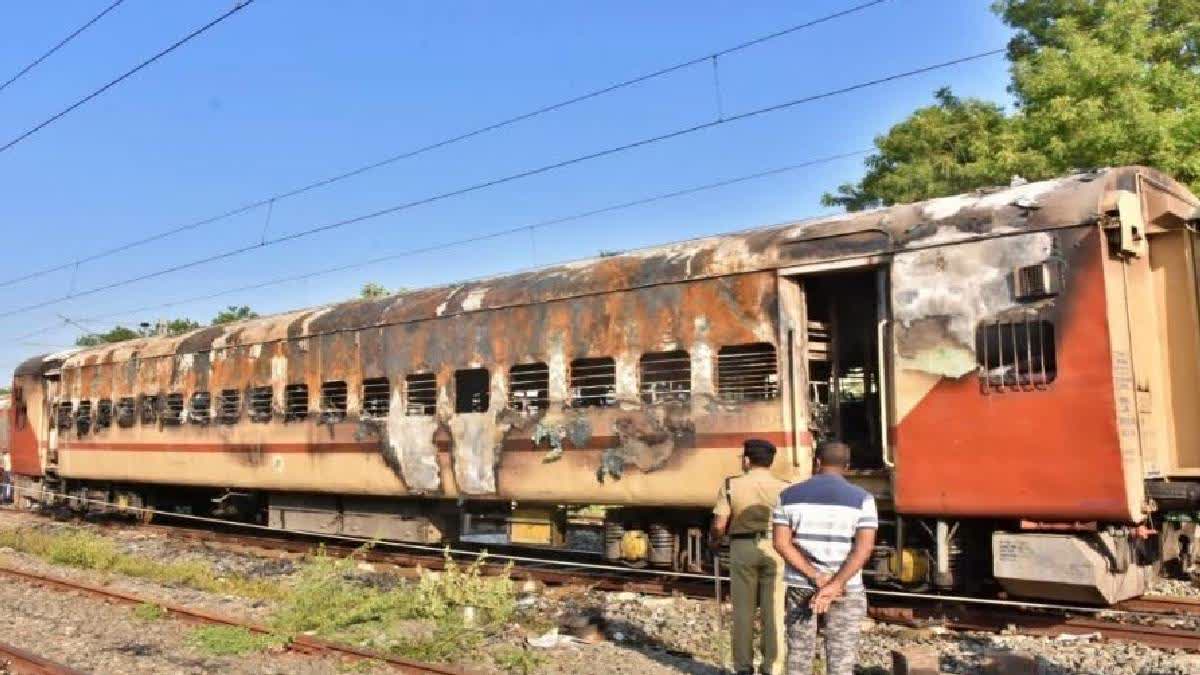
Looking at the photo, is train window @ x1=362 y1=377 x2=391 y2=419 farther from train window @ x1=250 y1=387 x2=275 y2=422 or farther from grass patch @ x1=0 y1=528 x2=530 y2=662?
grass patch @ x1=0 y1=528 x2=530 y2=662

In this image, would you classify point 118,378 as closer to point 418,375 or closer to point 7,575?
point 7,575

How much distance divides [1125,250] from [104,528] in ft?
59.5

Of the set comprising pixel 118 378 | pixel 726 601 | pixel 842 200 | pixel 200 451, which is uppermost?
pixel 842 200

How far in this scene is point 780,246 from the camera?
9.33 metres

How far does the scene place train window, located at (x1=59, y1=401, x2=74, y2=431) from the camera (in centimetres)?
2091

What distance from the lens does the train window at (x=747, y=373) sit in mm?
9203

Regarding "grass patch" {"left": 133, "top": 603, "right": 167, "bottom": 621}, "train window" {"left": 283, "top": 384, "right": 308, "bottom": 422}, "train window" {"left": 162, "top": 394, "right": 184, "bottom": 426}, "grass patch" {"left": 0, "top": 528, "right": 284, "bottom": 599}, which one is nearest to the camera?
→ "grass patch" {"left": 133, "top": 603, "right": 167, "bottom": 621}

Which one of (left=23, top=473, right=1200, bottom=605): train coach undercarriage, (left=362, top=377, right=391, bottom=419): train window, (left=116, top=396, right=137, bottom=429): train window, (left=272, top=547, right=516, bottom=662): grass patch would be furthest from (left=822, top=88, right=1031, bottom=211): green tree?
(left=116, top=396, right=137, bottom=429): train window

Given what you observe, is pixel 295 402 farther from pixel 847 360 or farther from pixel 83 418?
pixel 83 418

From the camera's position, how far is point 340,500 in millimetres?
14398

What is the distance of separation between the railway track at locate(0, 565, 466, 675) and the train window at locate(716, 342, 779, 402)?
3.58 m

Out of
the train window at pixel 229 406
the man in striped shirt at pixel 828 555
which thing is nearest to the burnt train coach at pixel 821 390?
the train window at pixel 229 406

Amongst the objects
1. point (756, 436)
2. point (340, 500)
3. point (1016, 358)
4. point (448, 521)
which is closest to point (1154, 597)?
point (1016, 358)

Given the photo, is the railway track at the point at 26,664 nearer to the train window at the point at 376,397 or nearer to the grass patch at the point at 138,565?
the grass patch at the point at 138,565
